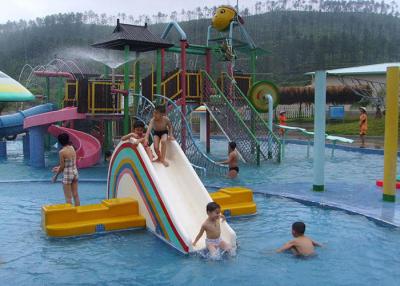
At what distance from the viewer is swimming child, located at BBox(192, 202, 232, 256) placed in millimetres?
6648

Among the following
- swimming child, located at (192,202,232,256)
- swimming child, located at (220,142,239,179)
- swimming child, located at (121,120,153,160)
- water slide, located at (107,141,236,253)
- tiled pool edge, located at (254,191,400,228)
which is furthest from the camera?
swimming child, located at (220,142,239,179)

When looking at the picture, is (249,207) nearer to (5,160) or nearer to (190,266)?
(190,266)

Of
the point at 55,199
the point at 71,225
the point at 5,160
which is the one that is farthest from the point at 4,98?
the point at 71,225

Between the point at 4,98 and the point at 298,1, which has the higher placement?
the point at 298,1

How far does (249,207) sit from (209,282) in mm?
3513

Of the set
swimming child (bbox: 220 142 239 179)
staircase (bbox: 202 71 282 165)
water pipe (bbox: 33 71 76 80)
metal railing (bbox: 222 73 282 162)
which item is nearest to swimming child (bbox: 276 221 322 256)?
swimming child (bbox: 220 142 239 179)

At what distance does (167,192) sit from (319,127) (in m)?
4.55

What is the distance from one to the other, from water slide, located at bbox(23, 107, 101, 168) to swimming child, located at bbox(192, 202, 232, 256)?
9026 mm

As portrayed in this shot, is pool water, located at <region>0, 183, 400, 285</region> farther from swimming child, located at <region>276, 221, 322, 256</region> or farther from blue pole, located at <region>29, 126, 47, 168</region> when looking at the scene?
blue pole, located at <region>29, 126, 47, 168</region>

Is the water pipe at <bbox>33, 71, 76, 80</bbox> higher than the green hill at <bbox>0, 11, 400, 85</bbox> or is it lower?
lower

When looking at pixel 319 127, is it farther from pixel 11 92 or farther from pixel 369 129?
pixel 369 129

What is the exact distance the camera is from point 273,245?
24.1 ft

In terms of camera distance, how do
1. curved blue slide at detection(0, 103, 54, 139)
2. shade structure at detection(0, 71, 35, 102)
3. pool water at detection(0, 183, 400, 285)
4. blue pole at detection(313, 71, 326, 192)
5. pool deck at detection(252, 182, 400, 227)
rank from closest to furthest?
pool water at detection(0, 183, 400, 285), pool deck at detection(252, 182, 400, 227), blue pole at detection(313, 71, 326, 192), shade structure at detection(0, 71, 35, 102), curved blue slide at detection(0, 103, 54, 139)

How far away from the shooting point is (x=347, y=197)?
10562 millimetres
